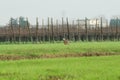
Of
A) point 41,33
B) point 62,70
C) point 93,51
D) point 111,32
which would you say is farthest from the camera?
point 111,32

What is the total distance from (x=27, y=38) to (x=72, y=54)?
3960cm

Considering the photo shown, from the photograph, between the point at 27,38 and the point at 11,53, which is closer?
the point at 11,53

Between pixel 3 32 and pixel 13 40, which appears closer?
pixel 13 40

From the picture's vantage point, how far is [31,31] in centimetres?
7562

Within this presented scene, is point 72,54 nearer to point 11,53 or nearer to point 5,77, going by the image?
point 11,53

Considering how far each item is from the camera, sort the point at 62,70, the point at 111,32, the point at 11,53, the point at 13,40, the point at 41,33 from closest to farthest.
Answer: the point at 62,70 → the point at 11,53 → the point at 13,40 → the point at 41,33 → the point at 111,32

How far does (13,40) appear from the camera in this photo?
69312 mm

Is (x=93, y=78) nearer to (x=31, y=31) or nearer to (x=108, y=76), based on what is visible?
(x=108, y=76)

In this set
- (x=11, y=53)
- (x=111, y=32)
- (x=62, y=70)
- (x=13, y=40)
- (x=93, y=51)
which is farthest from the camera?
(x=111, y=32)

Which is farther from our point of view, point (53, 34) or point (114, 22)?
point (114, 22)

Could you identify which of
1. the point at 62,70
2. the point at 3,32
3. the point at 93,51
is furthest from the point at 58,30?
the point at 62,70

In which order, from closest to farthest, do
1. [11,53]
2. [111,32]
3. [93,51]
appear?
[11,53] < [93,51] < [111,32]

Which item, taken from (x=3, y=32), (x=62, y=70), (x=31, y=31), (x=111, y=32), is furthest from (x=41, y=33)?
(x=62, y=70)

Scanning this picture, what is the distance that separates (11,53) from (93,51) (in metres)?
7.89
